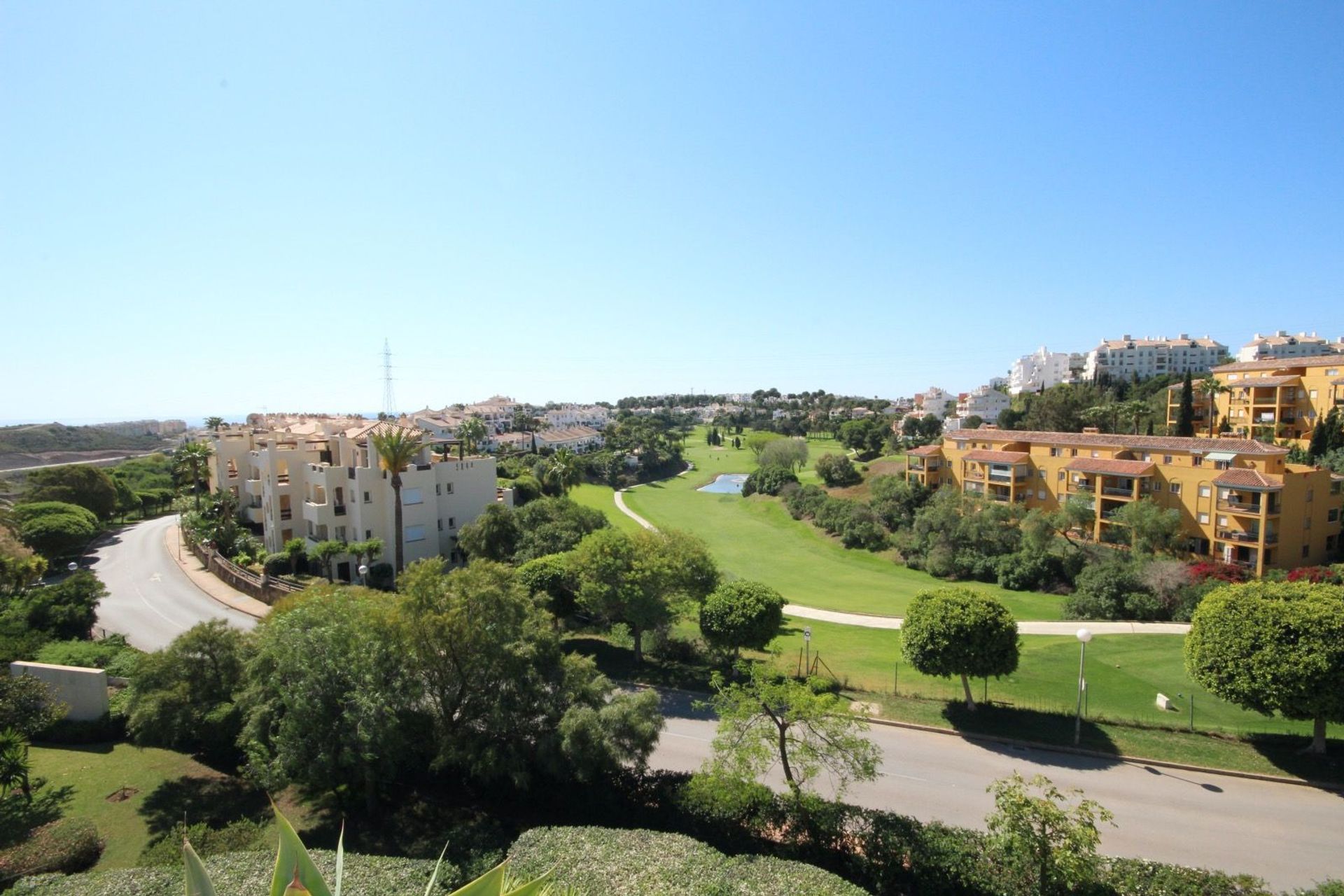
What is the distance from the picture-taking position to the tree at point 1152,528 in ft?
135

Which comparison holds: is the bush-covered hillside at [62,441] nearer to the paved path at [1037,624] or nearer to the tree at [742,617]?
the paved path at [1037,624]

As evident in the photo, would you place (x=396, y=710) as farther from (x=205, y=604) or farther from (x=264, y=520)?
(x=264, y=520)

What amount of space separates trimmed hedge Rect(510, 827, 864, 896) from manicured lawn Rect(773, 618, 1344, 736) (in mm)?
14169

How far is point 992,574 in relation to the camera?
147 feet

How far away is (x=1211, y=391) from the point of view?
60.1 metres

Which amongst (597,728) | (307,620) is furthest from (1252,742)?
(307,620)

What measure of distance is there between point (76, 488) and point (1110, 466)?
75958 millimetres

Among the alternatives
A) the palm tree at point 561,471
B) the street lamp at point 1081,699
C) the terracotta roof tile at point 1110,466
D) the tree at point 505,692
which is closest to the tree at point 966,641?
the street lamp at point 1081,699

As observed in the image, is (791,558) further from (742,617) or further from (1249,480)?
(742,617)

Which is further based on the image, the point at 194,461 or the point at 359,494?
the point at 194,461

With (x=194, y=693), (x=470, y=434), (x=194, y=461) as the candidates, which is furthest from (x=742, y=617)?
(x=194, y=461)

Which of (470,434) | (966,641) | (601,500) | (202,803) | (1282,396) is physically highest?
(1282,396)

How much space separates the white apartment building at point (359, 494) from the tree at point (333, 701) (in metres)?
23.2

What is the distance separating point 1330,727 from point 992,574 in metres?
23.9
